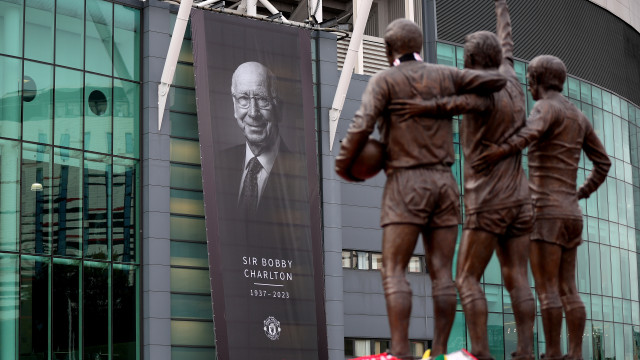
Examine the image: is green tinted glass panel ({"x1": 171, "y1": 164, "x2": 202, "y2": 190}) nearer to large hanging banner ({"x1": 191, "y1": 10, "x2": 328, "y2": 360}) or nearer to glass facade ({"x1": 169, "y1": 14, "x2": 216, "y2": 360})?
glass facade ({"x1": 169, "y1": 14, "x2": 216, "y2": 360})

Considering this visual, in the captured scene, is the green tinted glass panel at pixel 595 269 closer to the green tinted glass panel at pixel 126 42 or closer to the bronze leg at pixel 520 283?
the green tinted glass panel at pixel 126 42

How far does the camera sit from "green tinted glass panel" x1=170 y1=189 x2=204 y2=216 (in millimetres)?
38938

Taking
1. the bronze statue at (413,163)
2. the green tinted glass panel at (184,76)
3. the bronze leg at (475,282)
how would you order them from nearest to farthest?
the bronze statue at (413,163), the bronze leg at (475,282), the green tinted glass panel at (184,76)

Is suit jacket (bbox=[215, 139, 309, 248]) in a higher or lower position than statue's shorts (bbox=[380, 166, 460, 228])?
higher

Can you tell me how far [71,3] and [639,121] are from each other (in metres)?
30.2

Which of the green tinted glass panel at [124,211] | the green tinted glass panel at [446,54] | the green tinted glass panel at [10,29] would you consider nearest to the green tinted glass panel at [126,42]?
the green tinted glass panel at [124,211]

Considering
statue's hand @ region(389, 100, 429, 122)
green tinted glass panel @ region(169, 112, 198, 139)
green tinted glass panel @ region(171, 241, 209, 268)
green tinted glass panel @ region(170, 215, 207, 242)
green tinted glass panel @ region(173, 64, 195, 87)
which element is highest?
green tinted glass panel @ region(173, 64, 195, 87)

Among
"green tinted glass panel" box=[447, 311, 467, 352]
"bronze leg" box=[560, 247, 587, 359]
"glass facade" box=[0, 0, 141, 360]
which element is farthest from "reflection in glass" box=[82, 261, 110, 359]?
"bronze leg" box=[560, 247, 587, 359]

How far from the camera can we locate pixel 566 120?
42.7ft

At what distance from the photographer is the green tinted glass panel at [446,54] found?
47.4 m

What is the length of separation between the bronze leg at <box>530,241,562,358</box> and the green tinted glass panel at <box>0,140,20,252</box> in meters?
24.4

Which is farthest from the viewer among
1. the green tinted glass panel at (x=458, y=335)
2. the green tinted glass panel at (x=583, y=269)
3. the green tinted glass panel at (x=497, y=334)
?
the green tinted glass panel at (x=583, y=269)

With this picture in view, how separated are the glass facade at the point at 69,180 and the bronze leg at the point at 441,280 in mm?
24845

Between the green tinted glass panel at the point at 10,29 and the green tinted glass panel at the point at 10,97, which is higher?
the green tinted glass panel at the point at 10,29
